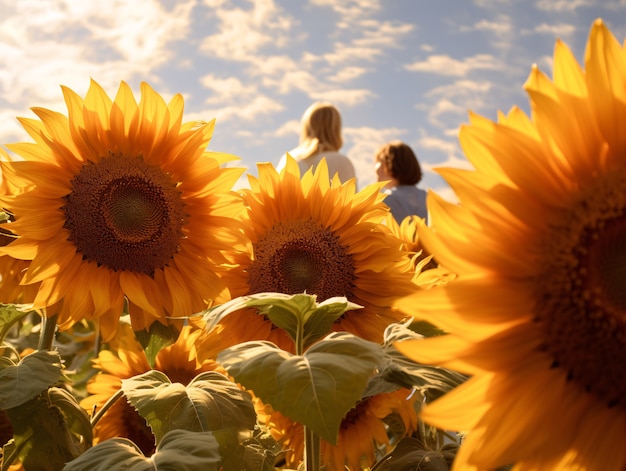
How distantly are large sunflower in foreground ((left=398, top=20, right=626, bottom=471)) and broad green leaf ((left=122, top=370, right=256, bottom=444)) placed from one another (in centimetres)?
42

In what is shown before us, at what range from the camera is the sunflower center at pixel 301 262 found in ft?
5.90

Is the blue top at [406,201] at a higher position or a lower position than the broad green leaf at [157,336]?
higher

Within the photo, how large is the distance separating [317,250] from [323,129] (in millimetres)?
4564

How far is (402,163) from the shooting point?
6680 millimetres

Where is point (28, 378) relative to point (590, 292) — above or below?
below

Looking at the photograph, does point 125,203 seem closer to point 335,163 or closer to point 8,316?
point 8,316


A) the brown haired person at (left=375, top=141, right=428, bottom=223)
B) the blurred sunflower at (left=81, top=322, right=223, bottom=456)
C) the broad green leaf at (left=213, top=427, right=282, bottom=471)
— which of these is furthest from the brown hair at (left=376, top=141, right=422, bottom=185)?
the broad green leaf at (left=213, top=427, right=282, bottom=471)

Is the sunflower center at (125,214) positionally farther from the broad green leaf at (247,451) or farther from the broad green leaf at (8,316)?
the broad green leaf at (247,451)

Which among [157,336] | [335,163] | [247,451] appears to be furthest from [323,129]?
[247,451]

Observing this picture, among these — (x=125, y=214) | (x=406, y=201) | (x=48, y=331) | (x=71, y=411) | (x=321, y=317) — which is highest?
(x=406, y=201)

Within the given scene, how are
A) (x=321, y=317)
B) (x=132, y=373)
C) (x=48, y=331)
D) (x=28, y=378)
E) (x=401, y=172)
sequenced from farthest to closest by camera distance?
(x=401, y=172) → (x=132, y=373) → (x=48, y=331) → (x=28, y=378) → (x=321, y=317)

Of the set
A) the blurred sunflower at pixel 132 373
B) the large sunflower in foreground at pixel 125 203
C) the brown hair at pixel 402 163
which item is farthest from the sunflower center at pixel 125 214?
the brown hair at pixel 402 163

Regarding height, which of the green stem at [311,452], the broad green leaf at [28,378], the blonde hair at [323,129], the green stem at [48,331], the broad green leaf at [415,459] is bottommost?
the broad green leaf at [415,459]

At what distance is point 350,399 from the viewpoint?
0.91 m
